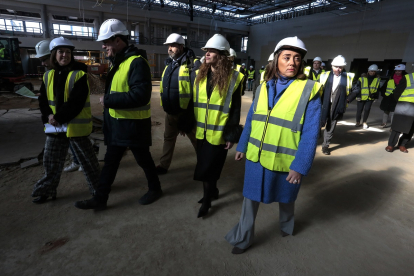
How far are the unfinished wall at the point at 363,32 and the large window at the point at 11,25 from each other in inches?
897

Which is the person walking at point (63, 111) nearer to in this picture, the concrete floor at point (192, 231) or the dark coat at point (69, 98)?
the dark coat at point (69, 98)

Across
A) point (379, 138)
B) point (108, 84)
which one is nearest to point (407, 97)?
point (379, 138)

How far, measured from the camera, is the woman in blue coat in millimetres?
1663

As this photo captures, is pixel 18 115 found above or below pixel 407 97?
below

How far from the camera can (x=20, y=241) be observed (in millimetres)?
2115

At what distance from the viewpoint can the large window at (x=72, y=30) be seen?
20.9 meters

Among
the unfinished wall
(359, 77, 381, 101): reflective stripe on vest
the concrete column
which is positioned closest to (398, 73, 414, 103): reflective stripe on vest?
(359, 77, 381, 101): reflective stripe on vest

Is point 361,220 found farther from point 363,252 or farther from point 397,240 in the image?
point 363,252

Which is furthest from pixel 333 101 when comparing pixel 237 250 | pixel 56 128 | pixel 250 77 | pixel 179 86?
pixel 250 77

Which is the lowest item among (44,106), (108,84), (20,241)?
(20,241)

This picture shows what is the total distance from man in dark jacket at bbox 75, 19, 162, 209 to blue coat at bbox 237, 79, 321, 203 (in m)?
1.07

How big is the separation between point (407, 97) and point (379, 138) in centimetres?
172

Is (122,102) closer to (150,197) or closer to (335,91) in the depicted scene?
(150,197)

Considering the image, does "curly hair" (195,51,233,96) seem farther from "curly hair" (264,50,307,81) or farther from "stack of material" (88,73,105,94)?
"stack of material" (88,73,105,94)
